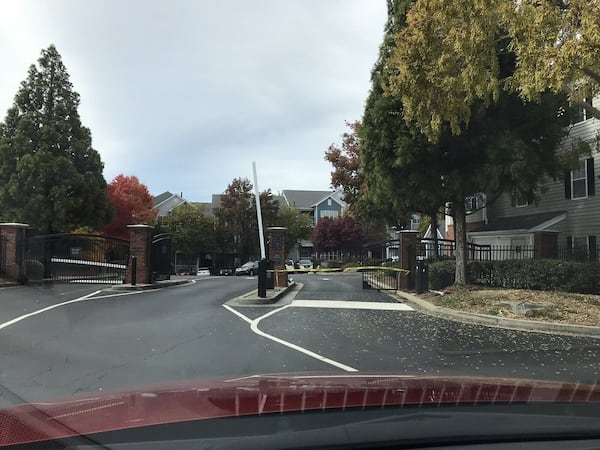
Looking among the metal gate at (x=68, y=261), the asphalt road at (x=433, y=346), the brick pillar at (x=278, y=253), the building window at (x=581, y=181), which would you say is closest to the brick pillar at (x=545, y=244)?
the building window at (x=581, y=181)

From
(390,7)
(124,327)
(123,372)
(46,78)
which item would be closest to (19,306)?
(124,327)

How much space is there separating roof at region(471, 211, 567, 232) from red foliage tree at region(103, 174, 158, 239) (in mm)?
28354

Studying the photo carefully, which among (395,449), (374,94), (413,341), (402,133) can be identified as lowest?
(413,341)

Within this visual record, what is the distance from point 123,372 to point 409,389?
16.6 ft

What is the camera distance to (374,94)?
19578mm

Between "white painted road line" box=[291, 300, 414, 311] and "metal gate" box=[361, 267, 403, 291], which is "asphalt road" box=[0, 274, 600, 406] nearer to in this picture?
"white painted road line" box=[291, 300, 414, 311]

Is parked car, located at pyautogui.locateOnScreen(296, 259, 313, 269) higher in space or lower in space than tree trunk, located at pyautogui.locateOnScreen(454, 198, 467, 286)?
lower

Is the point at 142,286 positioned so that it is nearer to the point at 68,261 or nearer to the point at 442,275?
the point at 68,261

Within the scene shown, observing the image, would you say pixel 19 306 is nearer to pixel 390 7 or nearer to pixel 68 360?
pixel 68 360

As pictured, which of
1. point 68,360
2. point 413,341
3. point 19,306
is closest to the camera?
point 68,360

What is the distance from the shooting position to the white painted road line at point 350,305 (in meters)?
15.4

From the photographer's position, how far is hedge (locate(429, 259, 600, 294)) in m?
15.9

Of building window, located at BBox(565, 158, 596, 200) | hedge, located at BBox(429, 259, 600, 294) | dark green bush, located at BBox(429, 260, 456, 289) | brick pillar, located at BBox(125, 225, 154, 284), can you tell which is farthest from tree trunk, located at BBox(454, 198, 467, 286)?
brick pillar, located at BBox(125, 225, 154, 284)

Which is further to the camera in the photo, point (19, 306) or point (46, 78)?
point (46, 78)
